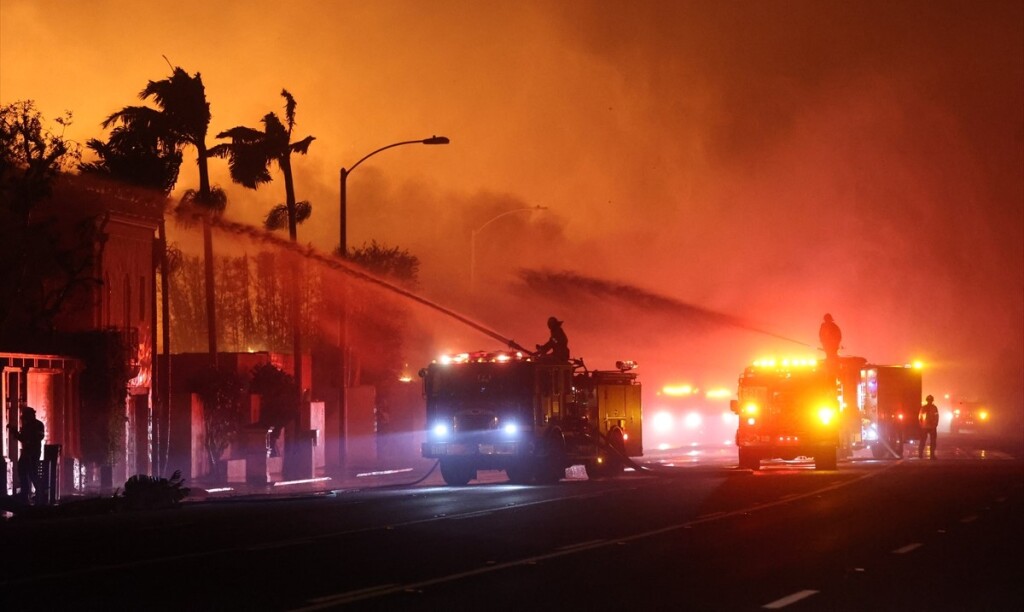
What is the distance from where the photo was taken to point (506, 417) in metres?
33.4

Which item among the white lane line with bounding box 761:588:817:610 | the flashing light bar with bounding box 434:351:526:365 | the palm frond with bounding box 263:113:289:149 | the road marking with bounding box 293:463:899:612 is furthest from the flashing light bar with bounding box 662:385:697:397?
the white lane line with bounding box 761:588:817:610

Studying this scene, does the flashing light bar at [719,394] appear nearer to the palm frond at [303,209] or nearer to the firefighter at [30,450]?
the palm frond at [303,209]

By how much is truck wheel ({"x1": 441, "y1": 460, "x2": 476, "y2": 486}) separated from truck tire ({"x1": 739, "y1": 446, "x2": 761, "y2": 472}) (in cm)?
834

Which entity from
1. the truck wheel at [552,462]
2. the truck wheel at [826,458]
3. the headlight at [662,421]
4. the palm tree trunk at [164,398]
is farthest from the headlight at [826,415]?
the headlight at [662,421]

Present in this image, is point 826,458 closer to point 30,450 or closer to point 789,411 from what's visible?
point 789,411

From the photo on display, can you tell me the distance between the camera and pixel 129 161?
147ft

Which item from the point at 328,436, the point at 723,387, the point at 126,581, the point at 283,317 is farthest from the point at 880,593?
the point at 283,317

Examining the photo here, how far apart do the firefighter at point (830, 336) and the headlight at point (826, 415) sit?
6.32 metres

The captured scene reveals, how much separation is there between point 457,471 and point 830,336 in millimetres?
15614

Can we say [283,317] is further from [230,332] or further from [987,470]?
[987,470]

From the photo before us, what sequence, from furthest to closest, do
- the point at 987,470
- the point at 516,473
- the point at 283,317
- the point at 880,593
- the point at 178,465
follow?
the point at 283,317, the point at 178,465, the point at 987,470, the point at 516,473, the point at 880,593

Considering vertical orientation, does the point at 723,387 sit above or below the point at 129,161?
below

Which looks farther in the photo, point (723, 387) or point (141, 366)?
point (723, 387)

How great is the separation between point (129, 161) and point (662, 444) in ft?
119
